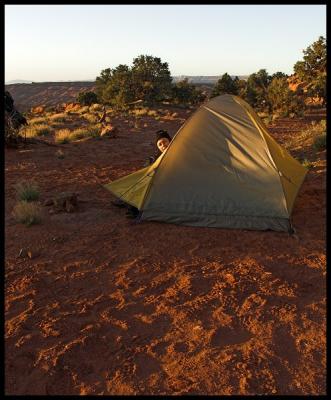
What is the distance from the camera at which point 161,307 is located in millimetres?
4359

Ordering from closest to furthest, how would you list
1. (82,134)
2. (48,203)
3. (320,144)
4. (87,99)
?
(48,203), (320,144), (82,134), (87,99)

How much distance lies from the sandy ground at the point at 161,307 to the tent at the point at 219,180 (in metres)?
0.26

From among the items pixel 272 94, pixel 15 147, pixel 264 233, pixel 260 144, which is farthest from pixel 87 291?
→ pixel 272 94

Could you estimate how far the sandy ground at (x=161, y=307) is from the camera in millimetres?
3361

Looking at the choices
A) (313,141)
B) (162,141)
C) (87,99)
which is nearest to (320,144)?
(313,141)

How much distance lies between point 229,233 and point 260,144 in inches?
63.9

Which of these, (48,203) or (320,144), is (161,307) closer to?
(48,203)

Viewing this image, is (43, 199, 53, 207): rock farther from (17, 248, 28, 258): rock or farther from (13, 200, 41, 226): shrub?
(17, 248, 28, 258): rock

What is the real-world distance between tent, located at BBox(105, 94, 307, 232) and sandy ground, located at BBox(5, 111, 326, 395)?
26 cm

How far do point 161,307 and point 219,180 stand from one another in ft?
9.82

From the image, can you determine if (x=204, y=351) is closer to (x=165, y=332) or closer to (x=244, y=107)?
(x=165, y=332)

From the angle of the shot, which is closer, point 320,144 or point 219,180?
point 219,180

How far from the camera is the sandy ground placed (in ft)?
11.0

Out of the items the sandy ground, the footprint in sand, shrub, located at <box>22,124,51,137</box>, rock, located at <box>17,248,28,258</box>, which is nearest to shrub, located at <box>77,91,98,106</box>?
shrub, located at <box>22,124,51,137</box>
